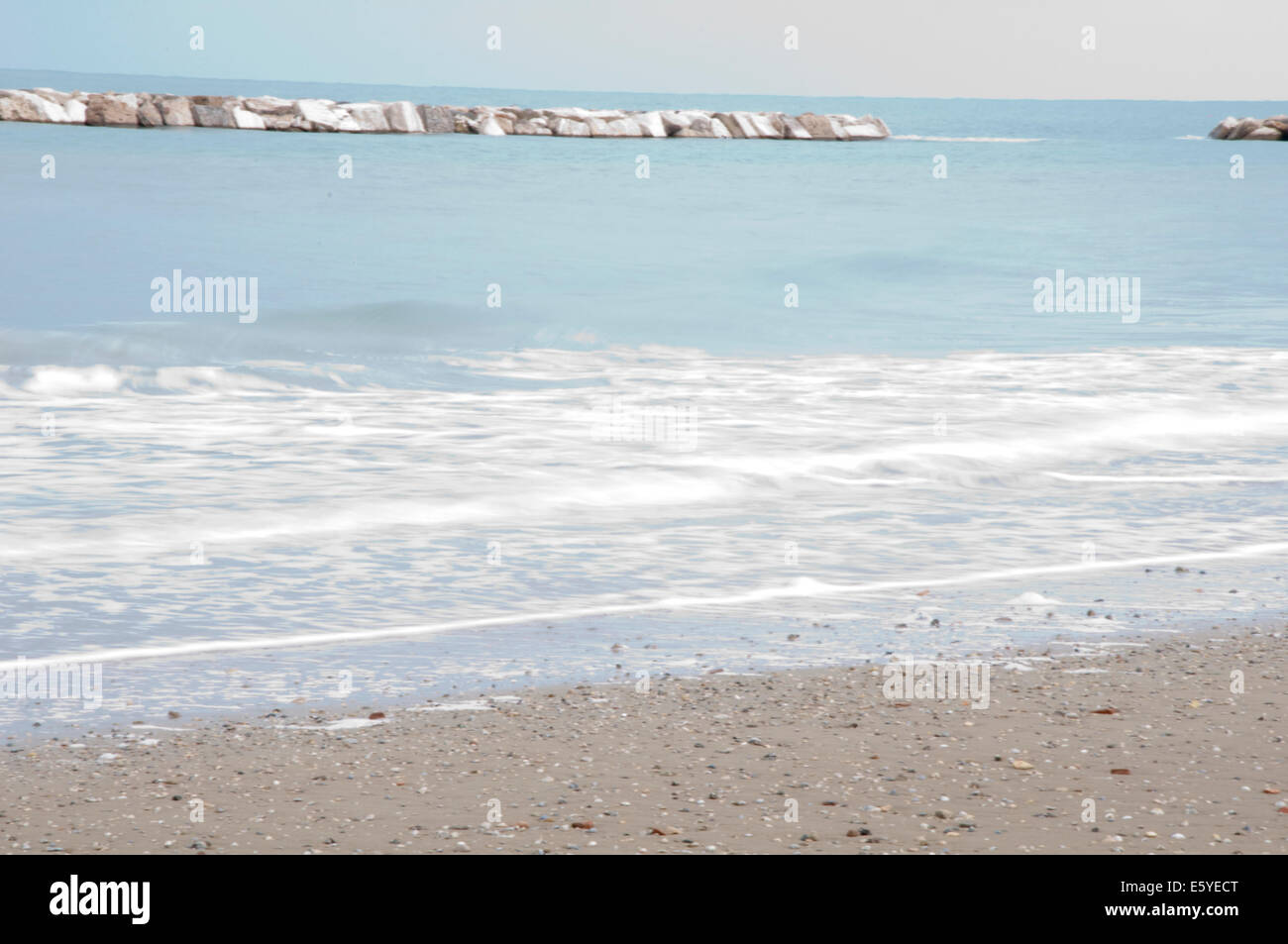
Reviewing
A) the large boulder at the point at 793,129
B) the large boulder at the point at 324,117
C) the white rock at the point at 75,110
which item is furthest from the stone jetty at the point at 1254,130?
the white rock at the point at 75,110

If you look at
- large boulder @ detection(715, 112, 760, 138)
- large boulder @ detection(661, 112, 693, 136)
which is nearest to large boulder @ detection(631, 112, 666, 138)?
large boulder @ detection(661, 112, 693, 136)

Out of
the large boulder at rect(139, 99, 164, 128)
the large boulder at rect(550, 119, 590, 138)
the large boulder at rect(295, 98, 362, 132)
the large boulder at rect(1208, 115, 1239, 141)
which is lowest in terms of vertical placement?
the large boulder at rect(139, 99, 164, 128)

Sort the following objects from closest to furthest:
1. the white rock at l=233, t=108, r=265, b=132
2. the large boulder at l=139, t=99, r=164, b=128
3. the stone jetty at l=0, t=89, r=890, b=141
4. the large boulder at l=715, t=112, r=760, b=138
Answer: the stone jetty at l=0, t=89, r=890, b=141 → the large boulder at l=139, t=99, r=164, b=128 → the white rock at l=233, t=108, r=265, b=132 → the large boulder at l=715, t=112, r=760, b=138

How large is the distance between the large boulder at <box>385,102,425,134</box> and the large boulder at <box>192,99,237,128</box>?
789 cm

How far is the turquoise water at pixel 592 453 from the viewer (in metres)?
5.44

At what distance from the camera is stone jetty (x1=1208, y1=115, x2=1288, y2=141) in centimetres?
8456

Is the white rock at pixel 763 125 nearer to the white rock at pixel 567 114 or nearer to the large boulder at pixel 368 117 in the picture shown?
the white rock at pixel 567 114

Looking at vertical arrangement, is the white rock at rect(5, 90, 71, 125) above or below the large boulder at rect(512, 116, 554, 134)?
below

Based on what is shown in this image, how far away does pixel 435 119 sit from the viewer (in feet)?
236

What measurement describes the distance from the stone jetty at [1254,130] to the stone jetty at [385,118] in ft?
81.3

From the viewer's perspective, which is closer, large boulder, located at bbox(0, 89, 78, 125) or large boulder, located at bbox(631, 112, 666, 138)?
large boulder, located at bbox(0, 89, 78, 125)

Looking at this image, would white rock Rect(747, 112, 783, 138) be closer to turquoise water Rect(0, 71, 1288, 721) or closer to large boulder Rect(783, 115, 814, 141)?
large boulder Rect(783, 115, 814, 141)

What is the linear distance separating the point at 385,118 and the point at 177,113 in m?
10.3
